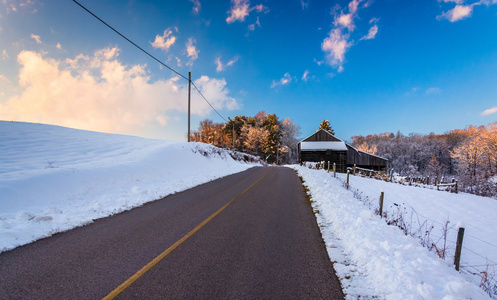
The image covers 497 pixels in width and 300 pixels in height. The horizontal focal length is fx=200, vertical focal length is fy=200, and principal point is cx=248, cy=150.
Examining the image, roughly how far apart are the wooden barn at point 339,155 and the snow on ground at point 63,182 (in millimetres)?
26783

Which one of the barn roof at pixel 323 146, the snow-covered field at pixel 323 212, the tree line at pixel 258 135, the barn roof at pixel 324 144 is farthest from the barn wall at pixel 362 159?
the tree line at pixel 258 135

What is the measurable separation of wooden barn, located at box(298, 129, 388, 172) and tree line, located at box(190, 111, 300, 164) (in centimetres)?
2058

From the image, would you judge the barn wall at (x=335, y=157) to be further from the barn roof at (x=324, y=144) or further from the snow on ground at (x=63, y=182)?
the snow on ground at (x=63, y=182)

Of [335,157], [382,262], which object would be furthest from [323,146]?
[382,262]

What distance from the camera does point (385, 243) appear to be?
374 cm

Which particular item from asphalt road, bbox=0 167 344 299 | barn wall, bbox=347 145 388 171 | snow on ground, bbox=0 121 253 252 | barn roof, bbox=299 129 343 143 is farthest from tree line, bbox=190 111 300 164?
asphalt road, bbox=0 167 344 299

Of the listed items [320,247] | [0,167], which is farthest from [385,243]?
[0,167]

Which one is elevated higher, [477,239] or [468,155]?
[468,155]

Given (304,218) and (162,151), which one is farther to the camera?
(162,151)

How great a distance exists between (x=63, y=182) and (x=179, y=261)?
7018 millimetres

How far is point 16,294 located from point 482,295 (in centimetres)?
599

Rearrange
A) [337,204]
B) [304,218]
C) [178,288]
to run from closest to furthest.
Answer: [178,288] < [304,218] < [337,204]

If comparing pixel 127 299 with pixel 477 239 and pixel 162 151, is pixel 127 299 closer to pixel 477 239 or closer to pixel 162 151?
pixel 477 239

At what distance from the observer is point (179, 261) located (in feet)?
10.9
